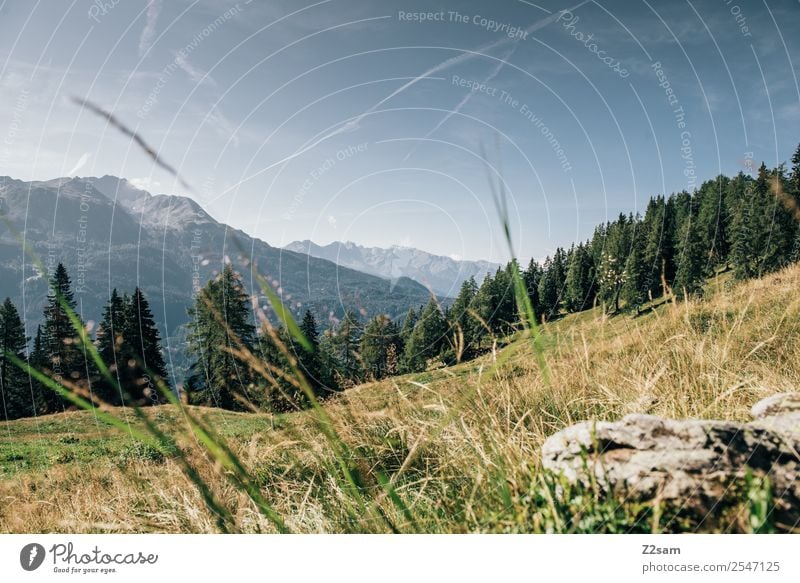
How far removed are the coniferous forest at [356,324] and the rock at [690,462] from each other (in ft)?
3.00

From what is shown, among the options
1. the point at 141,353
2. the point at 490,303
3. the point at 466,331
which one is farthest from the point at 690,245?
the point at 141,353

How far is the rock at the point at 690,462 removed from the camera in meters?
1.64

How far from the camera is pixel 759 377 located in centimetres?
316

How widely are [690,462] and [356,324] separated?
4629 millimetres

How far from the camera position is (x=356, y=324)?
5852 mm

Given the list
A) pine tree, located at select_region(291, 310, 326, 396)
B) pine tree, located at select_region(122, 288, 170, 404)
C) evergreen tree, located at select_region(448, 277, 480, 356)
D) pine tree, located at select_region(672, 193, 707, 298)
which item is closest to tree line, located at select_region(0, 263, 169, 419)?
pine tree, located at select_region(122, 288, 170, 404)

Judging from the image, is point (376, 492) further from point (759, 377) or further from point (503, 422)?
point (759, 377)

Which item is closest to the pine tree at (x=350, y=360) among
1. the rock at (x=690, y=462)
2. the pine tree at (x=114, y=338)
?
the pine tree at (x=114, y=338)
